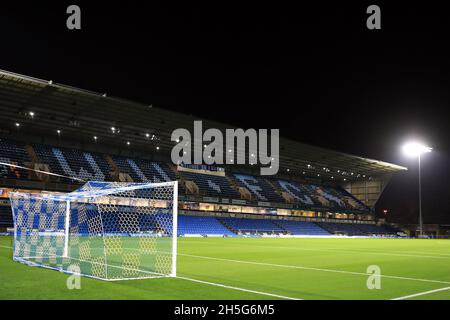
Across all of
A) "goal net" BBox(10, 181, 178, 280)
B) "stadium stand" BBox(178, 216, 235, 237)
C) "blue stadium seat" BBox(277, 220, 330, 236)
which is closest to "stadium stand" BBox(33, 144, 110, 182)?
"goal net" BBox(10, 181, 178, 280)

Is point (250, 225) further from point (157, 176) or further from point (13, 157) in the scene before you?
point (13, 157)

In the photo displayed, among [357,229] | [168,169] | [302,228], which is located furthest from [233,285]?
[357,229]

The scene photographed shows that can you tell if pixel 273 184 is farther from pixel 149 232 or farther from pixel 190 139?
pixel 149 232

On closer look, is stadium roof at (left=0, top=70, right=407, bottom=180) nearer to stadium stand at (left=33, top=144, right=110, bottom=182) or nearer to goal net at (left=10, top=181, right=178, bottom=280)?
stadium stand at (left=33, top=144, right=110, bottom=182)

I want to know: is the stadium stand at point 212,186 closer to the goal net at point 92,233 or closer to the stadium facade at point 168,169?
the stadium facade at point 168,169

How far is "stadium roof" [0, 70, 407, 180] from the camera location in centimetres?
3491

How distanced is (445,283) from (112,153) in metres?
47.8

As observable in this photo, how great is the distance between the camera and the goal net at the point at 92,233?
11.9 meters

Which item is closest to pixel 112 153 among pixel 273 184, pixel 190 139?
pixel 190 139

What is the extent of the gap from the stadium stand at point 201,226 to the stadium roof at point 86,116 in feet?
31.6

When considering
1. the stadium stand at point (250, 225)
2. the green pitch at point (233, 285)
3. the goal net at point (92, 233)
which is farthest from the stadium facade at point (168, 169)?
the green pitch at point (233, 285)

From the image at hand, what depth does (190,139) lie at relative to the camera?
51438mm

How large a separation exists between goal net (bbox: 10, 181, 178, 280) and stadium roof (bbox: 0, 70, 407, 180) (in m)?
8.86

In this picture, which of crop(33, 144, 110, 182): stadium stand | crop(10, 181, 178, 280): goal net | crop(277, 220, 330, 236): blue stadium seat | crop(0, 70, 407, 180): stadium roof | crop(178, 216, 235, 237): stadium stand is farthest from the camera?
crop(277, 220, 330, 236): blue stadium seat
